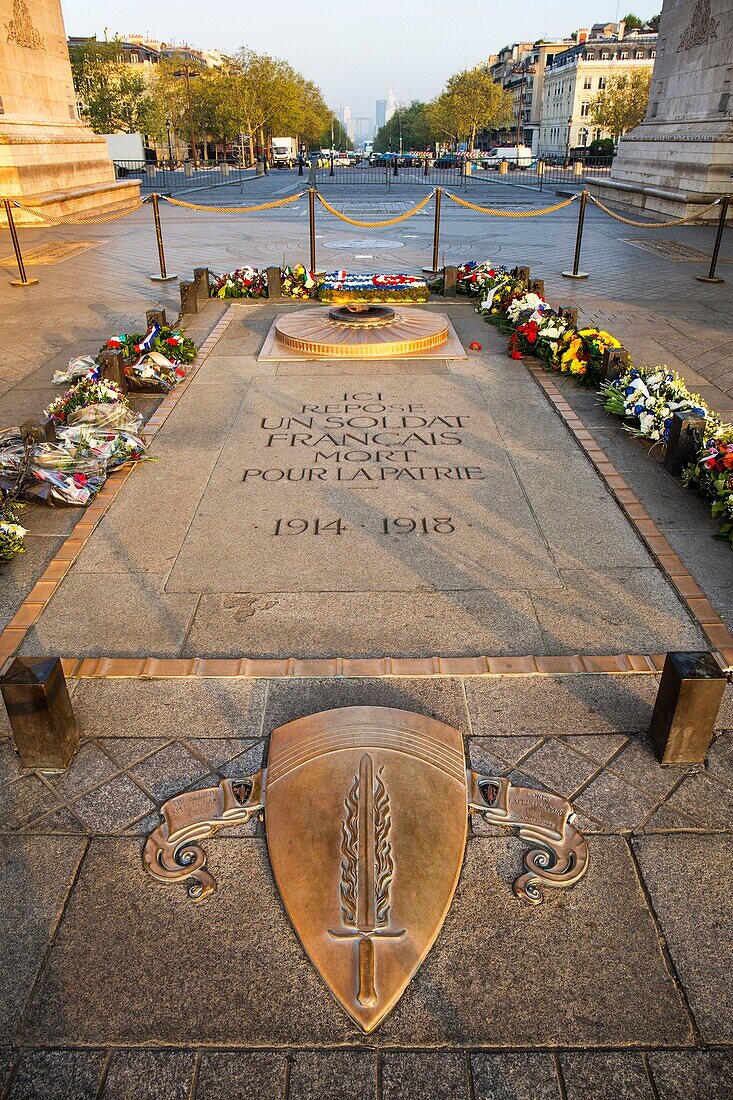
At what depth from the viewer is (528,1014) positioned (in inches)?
90.6

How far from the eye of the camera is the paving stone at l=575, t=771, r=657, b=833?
9.68 ft

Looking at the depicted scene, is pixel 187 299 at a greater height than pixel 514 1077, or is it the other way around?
pixel 187 299

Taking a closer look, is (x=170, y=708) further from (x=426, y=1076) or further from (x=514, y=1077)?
(x=514, y=1077)

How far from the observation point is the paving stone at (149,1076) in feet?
6.91

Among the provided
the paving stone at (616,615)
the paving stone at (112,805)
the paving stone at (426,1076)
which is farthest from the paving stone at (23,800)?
the paving stone at (616,615)

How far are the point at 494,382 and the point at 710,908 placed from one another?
6.15m

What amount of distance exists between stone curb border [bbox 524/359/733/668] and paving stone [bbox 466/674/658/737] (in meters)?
0.57

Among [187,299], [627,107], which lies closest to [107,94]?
[627,107]

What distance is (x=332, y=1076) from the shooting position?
2.14 m

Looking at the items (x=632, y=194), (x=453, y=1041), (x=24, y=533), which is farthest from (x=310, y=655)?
(x=632, y=194)

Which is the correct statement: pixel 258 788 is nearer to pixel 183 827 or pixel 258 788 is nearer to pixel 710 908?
A: pixel 183 827

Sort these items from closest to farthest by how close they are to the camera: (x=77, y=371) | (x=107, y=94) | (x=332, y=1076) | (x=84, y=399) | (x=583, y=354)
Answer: (x=332, y=1076) → (x=84, y=399) → (x=77, y=371) → (x=583, y=354) → (x=107, y=94)

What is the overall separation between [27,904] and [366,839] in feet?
3.94

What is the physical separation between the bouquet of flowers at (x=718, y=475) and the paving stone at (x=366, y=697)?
2483 millimetres
